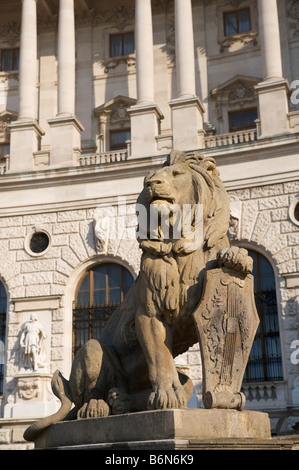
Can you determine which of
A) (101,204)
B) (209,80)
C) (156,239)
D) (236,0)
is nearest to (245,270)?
(156,239)

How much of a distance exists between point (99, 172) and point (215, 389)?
60.9ft

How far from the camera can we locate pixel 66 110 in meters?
25.9

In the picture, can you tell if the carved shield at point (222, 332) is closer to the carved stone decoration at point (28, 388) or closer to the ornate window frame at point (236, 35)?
the carved stone decoration at point (28, 388)

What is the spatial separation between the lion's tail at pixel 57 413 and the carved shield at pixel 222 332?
59.4 inches

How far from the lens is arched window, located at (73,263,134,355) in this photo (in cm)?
2270

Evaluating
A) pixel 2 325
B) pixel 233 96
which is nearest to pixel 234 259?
pixel 2 325

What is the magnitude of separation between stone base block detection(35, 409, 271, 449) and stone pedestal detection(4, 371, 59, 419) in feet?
50.4

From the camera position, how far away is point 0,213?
2450 centimetres

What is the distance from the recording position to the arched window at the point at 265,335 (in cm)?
2075

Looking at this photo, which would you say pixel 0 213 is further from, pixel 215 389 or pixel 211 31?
pixel 215 389

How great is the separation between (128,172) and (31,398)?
27.6ft

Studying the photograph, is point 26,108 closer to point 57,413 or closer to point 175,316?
point 57,413

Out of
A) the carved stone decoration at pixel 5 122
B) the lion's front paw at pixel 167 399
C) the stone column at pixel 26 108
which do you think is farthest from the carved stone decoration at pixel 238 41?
the lion's front paw at pixel 167 399

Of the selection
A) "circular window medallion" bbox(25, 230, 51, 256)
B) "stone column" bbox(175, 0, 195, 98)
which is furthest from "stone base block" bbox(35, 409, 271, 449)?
"stone column" bbox(175, 0, 195, 98)
